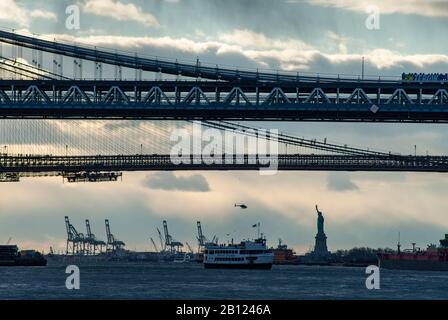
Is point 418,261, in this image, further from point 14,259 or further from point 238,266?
point 14,259

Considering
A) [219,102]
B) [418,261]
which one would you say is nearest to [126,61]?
[219,102]

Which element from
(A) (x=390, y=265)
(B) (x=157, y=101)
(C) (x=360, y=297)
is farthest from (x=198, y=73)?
(A) (x=390, y=265)

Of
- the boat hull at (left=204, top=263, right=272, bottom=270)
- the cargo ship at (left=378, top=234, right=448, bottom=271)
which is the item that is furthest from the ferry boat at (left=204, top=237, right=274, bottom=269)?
the cargo ship at (left=378, top=234, right=448, bottom=271)

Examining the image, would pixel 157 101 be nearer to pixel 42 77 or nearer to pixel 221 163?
pixel 42 77

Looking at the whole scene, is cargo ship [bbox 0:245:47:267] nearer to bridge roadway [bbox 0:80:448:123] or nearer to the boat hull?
the boat hull

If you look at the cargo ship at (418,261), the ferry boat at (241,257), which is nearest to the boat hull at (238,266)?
the ferry boat at (241,257)

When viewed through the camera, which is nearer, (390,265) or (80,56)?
(80,56)
